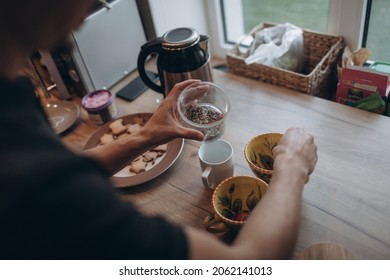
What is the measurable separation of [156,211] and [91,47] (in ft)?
2.01

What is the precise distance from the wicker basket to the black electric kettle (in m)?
0.19

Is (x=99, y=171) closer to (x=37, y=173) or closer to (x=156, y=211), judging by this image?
(x=37, y=173)

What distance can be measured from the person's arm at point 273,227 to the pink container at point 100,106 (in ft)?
2.05

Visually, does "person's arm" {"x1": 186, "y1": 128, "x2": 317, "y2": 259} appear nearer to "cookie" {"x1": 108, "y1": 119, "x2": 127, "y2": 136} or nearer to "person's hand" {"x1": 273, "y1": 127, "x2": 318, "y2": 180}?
"person's hand" {"x1": 273, "y1": 127, "x2": 318, "y2": 180}

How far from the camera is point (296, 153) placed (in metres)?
0.76

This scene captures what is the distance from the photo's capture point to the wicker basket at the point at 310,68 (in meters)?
1.12

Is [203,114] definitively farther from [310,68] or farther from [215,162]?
[310,68]

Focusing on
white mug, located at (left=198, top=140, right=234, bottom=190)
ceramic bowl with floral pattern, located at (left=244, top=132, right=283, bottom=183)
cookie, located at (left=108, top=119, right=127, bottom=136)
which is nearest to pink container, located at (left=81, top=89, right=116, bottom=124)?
cookie, located at (left=108, top=119, right=127, bottom=136)

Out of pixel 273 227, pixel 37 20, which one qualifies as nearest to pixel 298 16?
pixel 273 227

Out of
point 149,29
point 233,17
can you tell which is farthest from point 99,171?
point 233,17

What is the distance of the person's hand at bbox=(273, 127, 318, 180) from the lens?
0.73m

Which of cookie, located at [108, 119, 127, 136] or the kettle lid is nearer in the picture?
the kettle lid

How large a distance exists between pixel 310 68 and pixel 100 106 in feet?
2.26
